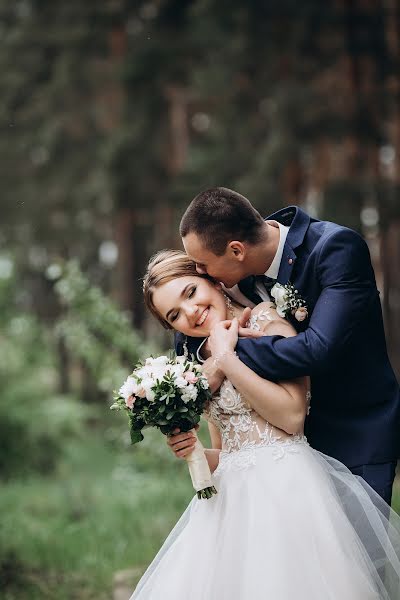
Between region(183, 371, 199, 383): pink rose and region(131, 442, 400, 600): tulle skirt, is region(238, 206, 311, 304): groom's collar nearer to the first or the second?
region(183, 371, 199, 383): pink rose

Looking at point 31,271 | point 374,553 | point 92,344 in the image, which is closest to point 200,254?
point 374,553

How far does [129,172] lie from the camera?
16.1m

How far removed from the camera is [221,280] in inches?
145

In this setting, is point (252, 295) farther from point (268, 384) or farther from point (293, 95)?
point (293, 95)

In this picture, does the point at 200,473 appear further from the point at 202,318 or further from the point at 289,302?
the point at 289,302

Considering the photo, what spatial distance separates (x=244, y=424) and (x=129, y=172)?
42.5ft

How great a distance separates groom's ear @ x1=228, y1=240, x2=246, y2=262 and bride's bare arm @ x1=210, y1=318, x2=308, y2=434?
0.29 metres

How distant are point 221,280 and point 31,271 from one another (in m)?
18.5

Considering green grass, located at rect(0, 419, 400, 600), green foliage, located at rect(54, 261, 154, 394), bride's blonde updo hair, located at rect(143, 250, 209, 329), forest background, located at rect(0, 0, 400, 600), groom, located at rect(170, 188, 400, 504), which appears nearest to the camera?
groom, located at rect(170, 188, 400, 504)

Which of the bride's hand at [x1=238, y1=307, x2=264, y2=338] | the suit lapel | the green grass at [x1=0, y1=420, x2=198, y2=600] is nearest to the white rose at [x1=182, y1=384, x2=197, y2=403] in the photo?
the bride's hand at [x1=238, y1=307, x2=264, y2=338]

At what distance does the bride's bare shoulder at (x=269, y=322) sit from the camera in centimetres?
356

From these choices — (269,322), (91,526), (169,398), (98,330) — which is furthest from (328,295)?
(91,526)

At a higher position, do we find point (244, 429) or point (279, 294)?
point (279, 294)

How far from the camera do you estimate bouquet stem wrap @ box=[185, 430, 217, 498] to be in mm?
3447
